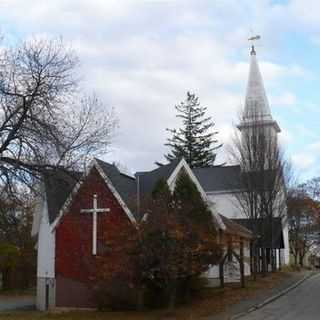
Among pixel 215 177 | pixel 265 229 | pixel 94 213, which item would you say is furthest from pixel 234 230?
pixel 215 177

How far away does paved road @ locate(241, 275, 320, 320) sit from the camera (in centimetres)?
2038

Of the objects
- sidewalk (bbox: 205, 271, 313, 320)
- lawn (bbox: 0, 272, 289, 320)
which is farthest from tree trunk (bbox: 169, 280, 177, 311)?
sidewalk (bbox: 205, 271, 313, 320)

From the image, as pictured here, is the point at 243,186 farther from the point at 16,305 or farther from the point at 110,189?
the point at 16,305

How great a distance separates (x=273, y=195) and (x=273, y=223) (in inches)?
87.8

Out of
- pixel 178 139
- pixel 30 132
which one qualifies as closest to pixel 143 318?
pixel 30 132

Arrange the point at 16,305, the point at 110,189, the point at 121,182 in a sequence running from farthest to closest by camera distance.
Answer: the point at 16,305, the point at 121,182, the point at 110,189

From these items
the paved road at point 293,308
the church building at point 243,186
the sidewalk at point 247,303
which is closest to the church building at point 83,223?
the sidewalk at point 247,303

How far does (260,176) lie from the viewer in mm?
39188

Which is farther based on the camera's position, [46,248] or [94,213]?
[46,248]

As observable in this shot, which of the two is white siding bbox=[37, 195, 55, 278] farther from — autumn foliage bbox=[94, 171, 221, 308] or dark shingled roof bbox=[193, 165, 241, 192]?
dark shingled roof bbox=[193, 165, 241, 192]

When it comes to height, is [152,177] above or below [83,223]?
above

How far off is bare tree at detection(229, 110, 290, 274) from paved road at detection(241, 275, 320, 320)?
33.7 feet

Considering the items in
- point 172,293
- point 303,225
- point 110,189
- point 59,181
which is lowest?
point 172,293

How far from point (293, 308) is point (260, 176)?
17.0 metres
